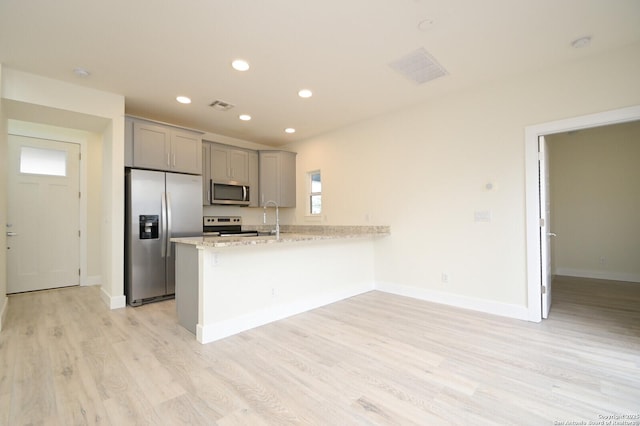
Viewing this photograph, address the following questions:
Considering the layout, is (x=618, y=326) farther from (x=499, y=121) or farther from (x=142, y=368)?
(x=142, y=368)

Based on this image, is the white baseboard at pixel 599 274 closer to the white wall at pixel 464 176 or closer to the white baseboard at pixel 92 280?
the white wall at pixel 464 176

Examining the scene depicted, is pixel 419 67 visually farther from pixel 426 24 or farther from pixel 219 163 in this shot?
pixel 219 163

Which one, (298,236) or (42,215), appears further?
(42,215)

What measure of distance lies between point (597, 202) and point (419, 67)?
4879mm

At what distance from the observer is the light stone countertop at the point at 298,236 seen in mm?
2700

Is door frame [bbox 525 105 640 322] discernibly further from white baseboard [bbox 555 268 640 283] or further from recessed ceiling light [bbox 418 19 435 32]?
white baseboard [bbox 555 268 640 283]

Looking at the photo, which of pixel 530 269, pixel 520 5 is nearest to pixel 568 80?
pixel 520 5

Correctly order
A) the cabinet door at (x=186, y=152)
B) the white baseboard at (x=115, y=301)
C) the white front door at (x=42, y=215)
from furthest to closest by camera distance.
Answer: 1. the white front door at (x=42, y=215)
2. the cabinet door at (x=186, y=152)
3. the white baseboard at (x=115, y=301)

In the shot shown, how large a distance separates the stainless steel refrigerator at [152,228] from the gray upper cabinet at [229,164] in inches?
34.1

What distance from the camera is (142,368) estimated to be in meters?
2.21

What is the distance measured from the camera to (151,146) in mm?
4105

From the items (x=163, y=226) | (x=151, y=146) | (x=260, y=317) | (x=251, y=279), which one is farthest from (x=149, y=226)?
(x=260, y=317)

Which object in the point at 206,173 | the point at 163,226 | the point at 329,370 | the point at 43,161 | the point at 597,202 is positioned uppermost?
the point at 43,161

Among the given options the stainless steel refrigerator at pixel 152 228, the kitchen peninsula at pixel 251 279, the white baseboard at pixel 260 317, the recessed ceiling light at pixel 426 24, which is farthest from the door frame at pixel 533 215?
the stainless steel refrigerator at pixel 152 228
